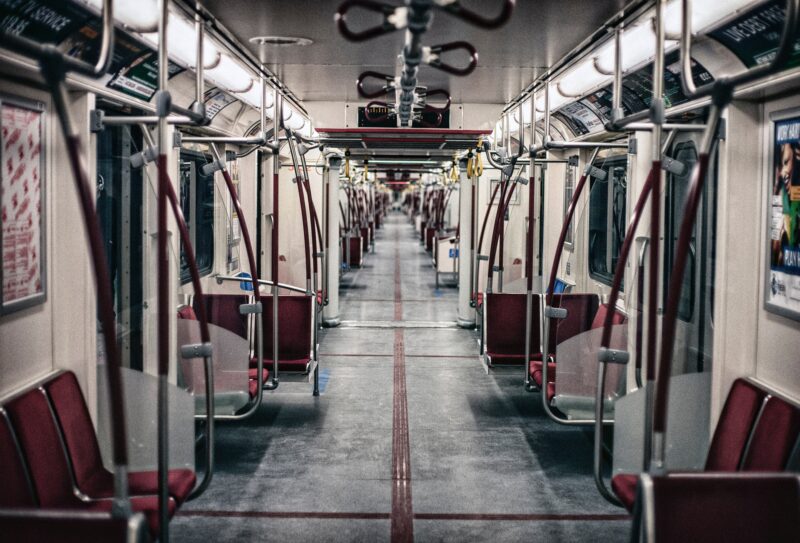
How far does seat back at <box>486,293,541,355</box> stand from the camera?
6637 mm

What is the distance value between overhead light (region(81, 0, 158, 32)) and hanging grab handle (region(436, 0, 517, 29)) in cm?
189

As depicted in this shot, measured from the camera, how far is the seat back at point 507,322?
6.64 meters

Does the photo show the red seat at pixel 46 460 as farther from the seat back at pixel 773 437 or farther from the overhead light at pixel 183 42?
the seat back at pixel 773 437

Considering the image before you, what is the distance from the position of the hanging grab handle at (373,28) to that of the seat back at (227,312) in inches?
157

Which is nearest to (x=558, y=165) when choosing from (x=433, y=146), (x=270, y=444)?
(x=433, y=146)

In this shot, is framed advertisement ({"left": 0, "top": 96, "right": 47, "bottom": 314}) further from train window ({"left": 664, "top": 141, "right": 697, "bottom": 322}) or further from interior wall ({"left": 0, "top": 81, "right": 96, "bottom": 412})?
train window ({"left": 664, "top": 141, "right": 697, "bottom": 322})

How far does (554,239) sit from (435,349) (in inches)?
73.2

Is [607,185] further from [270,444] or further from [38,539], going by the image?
[38,539]

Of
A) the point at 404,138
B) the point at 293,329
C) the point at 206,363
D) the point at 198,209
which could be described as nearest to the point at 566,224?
the point at 206,363

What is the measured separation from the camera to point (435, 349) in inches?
353

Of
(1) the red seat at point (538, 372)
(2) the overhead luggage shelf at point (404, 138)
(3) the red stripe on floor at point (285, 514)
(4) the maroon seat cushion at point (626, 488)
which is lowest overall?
(3) the red stripe on floor at point (285, 514)

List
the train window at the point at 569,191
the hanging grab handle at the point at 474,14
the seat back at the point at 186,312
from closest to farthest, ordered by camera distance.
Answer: the hanging grab handle at the point at 474,14 < the seat back at the point at 186,312 < the train window at the point at 569,191

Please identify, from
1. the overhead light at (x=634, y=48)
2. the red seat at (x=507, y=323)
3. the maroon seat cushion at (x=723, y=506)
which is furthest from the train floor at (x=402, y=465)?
the overhead light at (x=634, y=48)

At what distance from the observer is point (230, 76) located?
5621 millimetres
